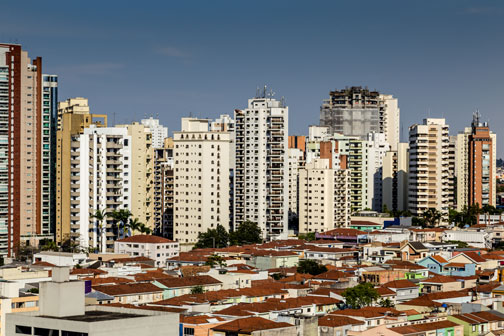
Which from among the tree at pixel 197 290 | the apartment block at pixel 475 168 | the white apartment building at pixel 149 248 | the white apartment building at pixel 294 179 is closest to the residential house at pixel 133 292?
the tree at pixel 197 290

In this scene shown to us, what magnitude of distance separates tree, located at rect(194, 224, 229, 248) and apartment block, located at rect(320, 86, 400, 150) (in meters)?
52.1

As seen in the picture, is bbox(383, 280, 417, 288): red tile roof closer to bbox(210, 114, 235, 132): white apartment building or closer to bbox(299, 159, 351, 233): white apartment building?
bbox(299, 159, 351, 233): white apartment building

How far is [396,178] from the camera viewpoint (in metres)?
110

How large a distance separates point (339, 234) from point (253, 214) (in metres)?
9.63

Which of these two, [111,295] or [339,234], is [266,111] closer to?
[339,234]

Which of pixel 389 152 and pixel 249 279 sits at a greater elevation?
pixel 389 152

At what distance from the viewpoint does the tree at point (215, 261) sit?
62.1 m

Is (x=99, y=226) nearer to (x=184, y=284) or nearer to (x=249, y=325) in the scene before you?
(x=184, y=284)

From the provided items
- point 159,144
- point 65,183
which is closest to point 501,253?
point 65,183

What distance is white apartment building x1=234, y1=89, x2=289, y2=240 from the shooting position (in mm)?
89562

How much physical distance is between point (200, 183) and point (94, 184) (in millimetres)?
11097

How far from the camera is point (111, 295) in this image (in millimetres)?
46281

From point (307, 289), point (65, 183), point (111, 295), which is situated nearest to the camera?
point (111, 295)

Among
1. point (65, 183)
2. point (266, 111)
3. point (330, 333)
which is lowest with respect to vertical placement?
point (330, 333)
